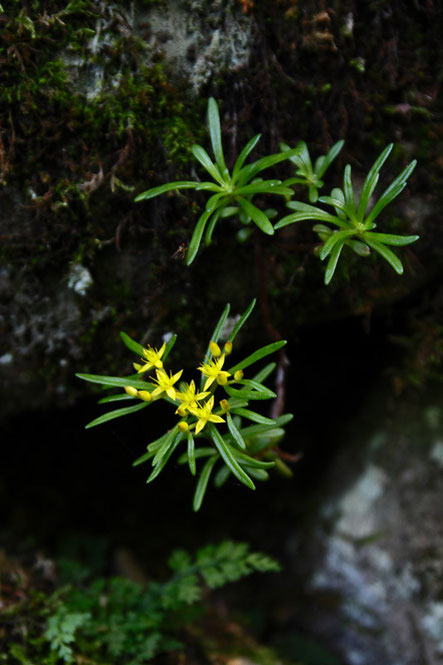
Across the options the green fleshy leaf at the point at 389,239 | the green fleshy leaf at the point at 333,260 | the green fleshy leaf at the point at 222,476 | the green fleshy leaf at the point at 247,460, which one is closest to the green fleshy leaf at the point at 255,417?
the green fleshy leaf at the point at 247,460

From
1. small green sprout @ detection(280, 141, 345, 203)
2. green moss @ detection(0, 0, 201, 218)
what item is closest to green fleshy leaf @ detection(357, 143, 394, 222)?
small green sprout @ detection(280, 141, 345, 203)

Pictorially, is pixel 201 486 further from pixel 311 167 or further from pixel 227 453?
pixel 311 167

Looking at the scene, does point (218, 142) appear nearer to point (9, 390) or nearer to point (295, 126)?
point (295, 126)

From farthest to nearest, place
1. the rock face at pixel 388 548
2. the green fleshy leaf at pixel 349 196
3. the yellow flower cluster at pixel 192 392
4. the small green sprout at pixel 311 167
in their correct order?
the rock face at pixel 388 548 < the small green sprout at pixel 311 167 < the green fleshy leaf at pixel 349 196 < the yellow flower cluster at pixel 192 392

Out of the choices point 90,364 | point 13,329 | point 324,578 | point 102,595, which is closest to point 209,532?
point 324,578

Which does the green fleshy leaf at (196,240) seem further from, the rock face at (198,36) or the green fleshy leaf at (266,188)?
the rock face at (198,36)

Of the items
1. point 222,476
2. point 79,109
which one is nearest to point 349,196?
point 79,109

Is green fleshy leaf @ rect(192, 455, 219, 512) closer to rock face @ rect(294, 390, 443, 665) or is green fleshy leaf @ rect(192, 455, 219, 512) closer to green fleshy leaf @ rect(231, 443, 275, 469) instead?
green fleshy leaf @ rect(231, 443, 275, 469)
